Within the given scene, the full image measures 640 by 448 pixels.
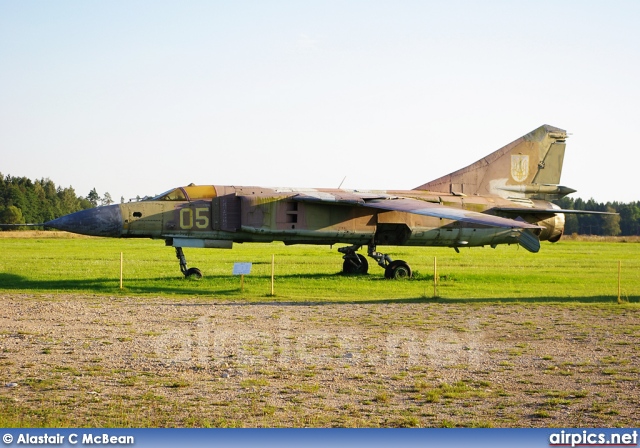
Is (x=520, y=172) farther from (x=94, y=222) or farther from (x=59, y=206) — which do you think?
(x=59, y=206)

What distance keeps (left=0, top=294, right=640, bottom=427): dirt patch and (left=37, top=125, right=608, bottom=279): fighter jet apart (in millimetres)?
5751

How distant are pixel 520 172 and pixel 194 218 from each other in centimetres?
1166

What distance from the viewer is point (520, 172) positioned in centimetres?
2702

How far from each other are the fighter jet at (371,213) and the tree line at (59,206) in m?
42.6

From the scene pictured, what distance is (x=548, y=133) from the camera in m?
27.2

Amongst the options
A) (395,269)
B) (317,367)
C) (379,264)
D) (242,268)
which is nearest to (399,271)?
(395,269)

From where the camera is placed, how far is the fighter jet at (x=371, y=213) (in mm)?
21969

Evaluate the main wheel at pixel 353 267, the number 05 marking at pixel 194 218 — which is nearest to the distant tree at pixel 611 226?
the main wheel at pixel 353 267

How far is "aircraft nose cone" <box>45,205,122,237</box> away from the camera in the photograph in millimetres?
21266

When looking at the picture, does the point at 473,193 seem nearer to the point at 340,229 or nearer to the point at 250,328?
the point at 340,229

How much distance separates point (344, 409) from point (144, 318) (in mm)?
7881

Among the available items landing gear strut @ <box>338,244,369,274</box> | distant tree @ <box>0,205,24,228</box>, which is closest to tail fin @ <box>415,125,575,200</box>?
landing gear strut @ <box>338,244,369,274</box>

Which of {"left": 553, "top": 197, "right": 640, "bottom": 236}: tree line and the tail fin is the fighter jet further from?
{"left": 553, "top": 197, "right": 640, "bottom": 236}: tree line

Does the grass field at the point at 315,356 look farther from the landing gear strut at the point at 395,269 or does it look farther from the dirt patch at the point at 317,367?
the landing gear strut at the point at 395,269
